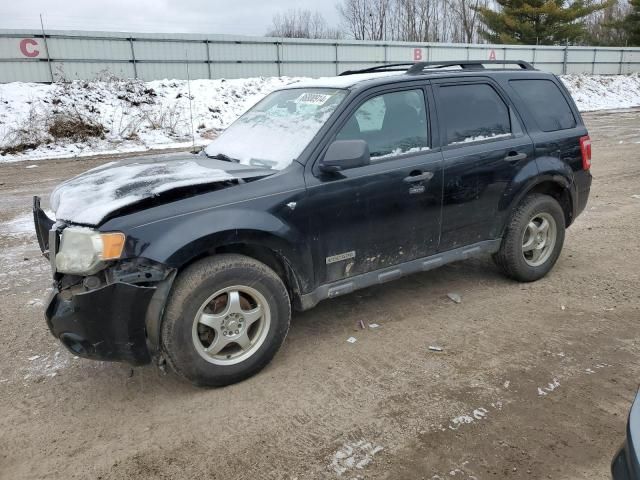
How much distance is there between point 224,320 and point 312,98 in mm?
1907

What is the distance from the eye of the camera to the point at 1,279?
523cm

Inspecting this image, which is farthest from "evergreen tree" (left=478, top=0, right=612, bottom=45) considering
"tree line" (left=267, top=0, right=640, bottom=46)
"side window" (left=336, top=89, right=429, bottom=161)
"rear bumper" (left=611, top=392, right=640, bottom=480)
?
"rear bumper" (left=611, top=392, right=640, bottom=480)

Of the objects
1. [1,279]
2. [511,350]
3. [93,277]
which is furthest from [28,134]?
[511,350]

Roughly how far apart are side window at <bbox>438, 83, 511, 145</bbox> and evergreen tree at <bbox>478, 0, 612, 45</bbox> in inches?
1627

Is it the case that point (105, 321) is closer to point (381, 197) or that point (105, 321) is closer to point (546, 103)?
point (381, 197)

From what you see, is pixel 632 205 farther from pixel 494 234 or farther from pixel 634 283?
pixel 494 234

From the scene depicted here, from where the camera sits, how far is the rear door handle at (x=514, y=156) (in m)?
4.52

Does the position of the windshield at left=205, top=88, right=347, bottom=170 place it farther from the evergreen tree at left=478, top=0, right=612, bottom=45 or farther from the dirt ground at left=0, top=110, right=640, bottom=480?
the evergreen tree at left=478, top=0, right=612, bottom=45

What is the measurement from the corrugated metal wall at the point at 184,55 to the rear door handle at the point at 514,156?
19915 mm

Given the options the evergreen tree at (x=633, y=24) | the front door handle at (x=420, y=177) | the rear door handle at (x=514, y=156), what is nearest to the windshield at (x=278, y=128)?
the front door handle at (x=420, y=177)

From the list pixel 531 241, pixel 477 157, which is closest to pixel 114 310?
pixel 477 157

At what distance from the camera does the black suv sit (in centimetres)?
305

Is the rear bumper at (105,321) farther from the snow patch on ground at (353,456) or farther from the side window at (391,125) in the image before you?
the side window at (391,125)

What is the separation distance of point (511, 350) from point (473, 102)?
208 cm
